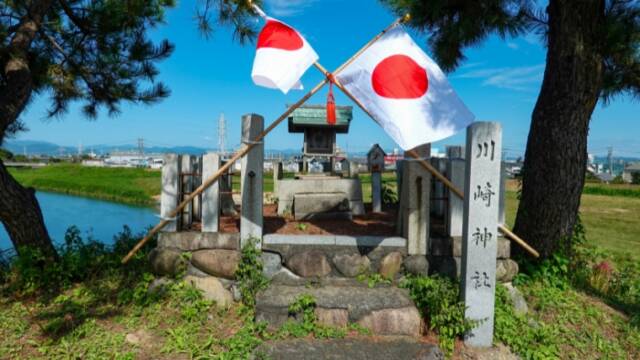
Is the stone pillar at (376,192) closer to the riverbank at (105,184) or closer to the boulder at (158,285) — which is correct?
the boulder at (158,285)

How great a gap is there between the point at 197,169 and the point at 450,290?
3.79 m

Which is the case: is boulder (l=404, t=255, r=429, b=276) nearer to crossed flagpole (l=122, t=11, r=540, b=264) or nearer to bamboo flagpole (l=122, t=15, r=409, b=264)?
crossed flagpole (l=122, t=11, r=540, b=264)

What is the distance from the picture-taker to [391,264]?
403 centimetres

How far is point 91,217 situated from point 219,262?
15.9m

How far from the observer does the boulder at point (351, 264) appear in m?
4.02

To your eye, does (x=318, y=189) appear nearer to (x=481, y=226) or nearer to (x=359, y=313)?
(x=359, y=313)

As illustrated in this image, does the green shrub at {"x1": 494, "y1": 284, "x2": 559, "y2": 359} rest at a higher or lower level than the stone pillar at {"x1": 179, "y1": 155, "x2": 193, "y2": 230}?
lower

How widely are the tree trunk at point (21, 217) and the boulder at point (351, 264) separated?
393cm

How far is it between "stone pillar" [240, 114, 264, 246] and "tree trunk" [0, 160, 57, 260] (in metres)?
2.87

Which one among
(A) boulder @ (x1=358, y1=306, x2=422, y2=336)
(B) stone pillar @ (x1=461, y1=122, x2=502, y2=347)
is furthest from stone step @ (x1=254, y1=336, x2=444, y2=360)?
(B) stone pillar @ (x1=461, y1=122, x2=502, y2=347)

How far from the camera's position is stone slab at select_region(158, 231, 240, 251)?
4102mm

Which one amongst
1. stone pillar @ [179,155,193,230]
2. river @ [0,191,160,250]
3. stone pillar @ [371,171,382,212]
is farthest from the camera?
river @ [0,191,160,250]

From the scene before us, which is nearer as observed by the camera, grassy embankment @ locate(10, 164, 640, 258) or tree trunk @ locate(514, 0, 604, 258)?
tree trunk @ locate(514, 0, 604, 258)

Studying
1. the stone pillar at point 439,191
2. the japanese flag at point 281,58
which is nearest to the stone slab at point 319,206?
the stone pillar at point 439,191
